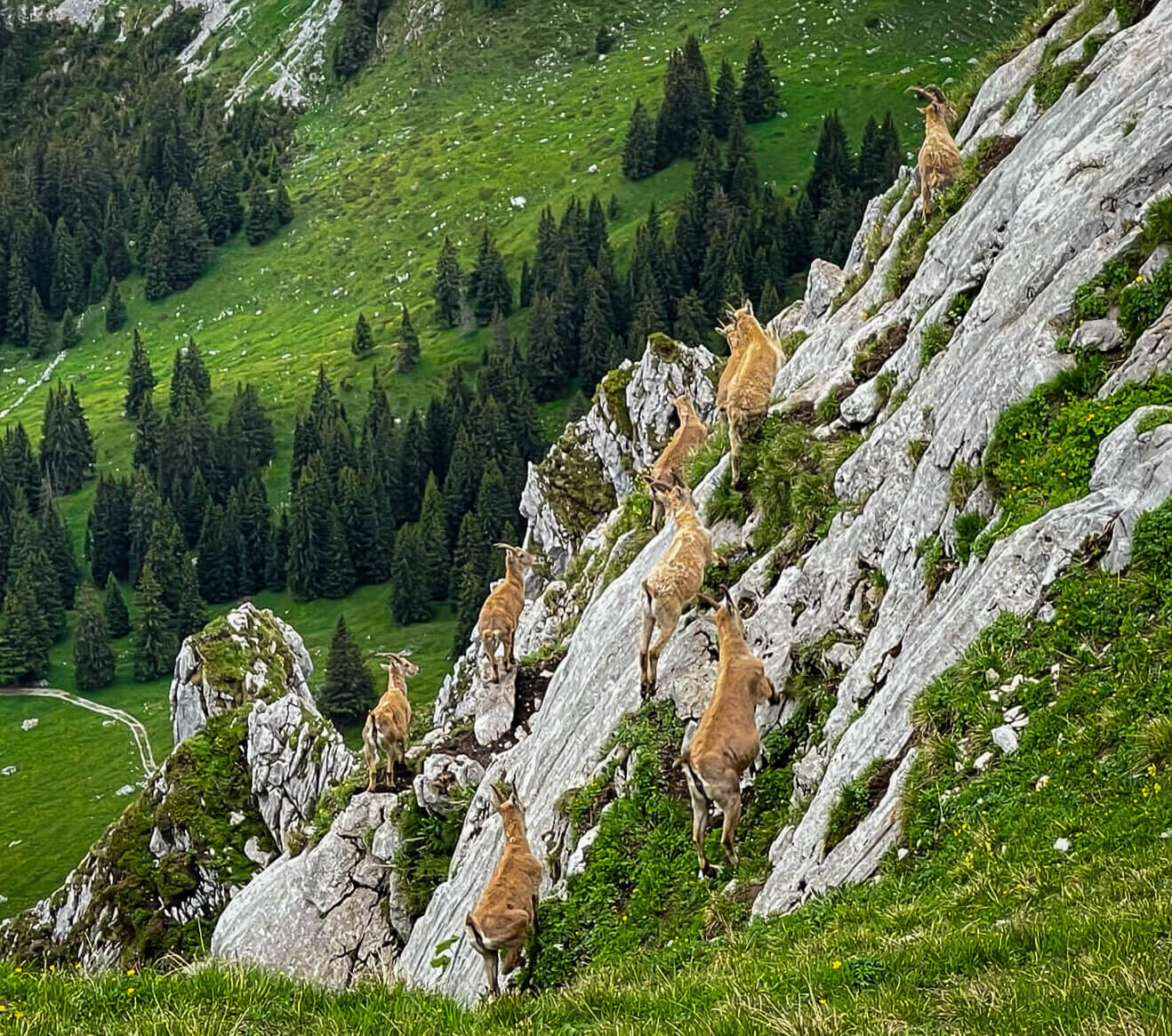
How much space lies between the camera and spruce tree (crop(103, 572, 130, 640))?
5994 inches

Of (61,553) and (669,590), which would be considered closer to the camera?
(669,590)

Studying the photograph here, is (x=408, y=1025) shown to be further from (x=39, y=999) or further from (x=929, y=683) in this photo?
(x=929, y=683)

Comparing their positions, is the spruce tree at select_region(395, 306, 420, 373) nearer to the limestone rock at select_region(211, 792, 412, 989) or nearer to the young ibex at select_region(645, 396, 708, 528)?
the young ibex at select_region(645, 396, 708, 528)

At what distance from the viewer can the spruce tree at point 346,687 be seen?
11669cm

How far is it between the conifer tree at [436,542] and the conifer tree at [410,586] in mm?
979

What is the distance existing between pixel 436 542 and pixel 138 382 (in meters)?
74.0

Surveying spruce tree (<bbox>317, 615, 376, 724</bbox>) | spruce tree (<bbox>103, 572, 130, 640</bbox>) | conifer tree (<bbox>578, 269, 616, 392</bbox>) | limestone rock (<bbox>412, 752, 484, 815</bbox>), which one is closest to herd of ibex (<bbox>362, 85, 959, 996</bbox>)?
limestone rock (<bbox>412, 752, 484, 815</bbox>)

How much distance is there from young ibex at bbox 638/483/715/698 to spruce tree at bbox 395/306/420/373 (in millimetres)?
165371

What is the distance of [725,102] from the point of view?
652 feet

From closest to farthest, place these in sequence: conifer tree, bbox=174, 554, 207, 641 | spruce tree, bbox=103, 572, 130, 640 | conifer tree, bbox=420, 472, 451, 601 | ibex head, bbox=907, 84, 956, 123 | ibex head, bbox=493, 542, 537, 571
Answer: ibex head, bbox=907, 84, 956, 123 < ibex head, bbox=493, 542, 537, 571 < conifer tree, bbox=420, 472, 451, 601 < conifer tree, bbox=174, 554, 207, 641 < spruce tree, bbox=103, 572, 130, 640

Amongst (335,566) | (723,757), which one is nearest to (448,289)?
(335,566)

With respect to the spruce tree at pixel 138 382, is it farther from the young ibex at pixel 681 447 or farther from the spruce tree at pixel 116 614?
the young ibex at pixel 681 447

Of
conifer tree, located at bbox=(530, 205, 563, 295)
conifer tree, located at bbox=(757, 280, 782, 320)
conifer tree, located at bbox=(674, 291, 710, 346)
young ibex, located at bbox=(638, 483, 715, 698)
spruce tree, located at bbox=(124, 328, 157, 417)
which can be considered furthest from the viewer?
spruce tree, located at bbox=(124, 328, 157, 417)

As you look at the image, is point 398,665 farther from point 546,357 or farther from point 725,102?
point 725,102
